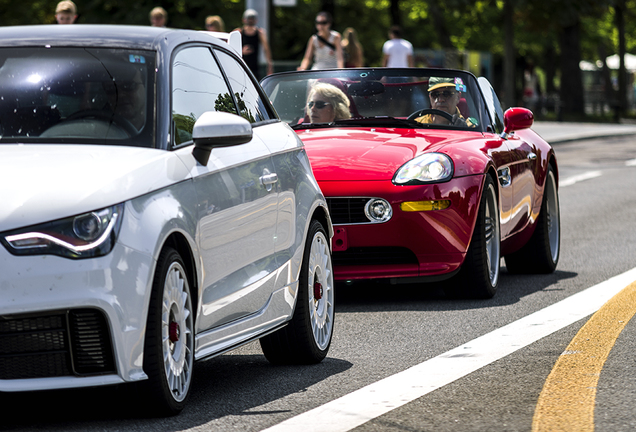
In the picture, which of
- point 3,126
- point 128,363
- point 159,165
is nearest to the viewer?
point 128,363

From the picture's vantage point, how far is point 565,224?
13508 millimetres

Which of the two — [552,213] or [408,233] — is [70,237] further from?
[552,213]

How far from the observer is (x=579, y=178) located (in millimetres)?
19672

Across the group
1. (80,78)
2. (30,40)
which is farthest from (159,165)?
(30,40)

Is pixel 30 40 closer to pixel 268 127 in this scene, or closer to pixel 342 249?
pixel 268 127

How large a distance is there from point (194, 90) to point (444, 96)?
3.99 m

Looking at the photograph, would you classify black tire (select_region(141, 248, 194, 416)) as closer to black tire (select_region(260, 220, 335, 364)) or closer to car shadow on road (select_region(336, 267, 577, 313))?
black tire (select_region(260, 220, 335, 364))

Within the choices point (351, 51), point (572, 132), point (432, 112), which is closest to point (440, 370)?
point (432, 112)

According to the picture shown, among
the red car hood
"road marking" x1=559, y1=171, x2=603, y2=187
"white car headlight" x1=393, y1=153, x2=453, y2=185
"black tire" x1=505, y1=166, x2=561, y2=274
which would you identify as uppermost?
the red car hood

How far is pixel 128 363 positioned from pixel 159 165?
747 millimetres

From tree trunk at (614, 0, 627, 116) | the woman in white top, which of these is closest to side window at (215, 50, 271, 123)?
the woman in white top

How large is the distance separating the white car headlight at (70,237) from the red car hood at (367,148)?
12.4ft

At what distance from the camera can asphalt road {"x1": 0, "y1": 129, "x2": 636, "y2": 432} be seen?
468 centimetres

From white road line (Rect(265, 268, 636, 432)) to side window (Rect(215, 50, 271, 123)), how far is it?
1390 mm
